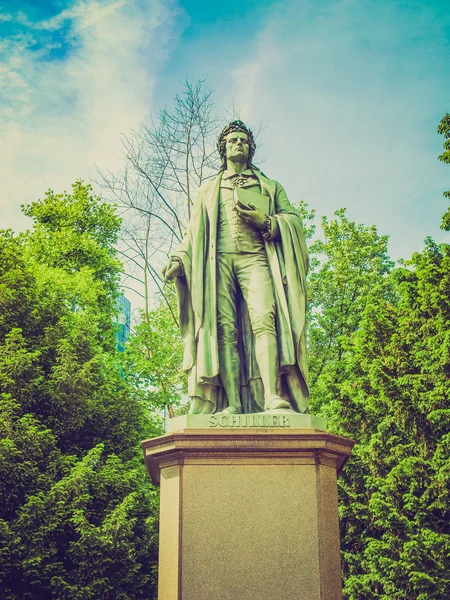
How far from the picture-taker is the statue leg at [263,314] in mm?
7586

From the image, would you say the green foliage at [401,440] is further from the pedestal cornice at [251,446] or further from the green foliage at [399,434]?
the pedestal cornice at [251,446]

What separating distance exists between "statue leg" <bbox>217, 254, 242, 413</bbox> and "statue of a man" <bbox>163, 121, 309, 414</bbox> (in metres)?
0.01

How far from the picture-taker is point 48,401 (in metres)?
17.9

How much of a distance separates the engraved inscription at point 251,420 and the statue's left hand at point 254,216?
2153mm

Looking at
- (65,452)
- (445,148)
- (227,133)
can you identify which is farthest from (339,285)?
(227,133)

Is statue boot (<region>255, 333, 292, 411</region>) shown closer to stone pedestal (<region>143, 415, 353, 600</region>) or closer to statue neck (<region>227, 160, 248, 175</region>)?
stone pedestal (<region>143, 415, 353, 600</region>)

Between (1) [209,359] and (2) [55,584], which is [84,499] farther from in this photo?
(1) [209,359]

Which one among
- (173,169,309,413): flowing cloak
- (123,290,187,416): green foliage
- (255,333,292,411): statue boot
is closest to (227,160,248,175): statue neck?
(173,169,309,413): flowing cloak

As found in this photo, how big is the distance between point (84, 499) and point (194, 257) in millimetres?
9022

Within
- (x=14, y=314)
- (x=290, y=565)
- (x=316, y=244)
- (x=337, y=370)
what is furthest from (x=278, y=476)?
(x=316, y=244)

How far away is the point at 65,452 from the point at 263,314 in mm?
11362

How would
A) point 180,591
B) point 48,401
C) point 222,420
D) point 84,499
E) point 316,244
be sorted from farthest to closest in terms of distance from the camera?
point 316,244
point 48,401
point 84,499
point 222,420
point 180,591

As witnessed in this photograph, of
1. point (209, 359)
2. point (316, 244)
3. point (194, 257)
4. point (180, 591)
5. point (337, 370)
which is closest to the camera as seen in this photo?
point (180, 591)

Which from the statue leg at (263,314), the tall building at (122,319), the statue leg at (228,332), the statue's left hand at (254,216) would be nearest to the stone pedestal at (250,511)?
the statue leg at (263,314)
